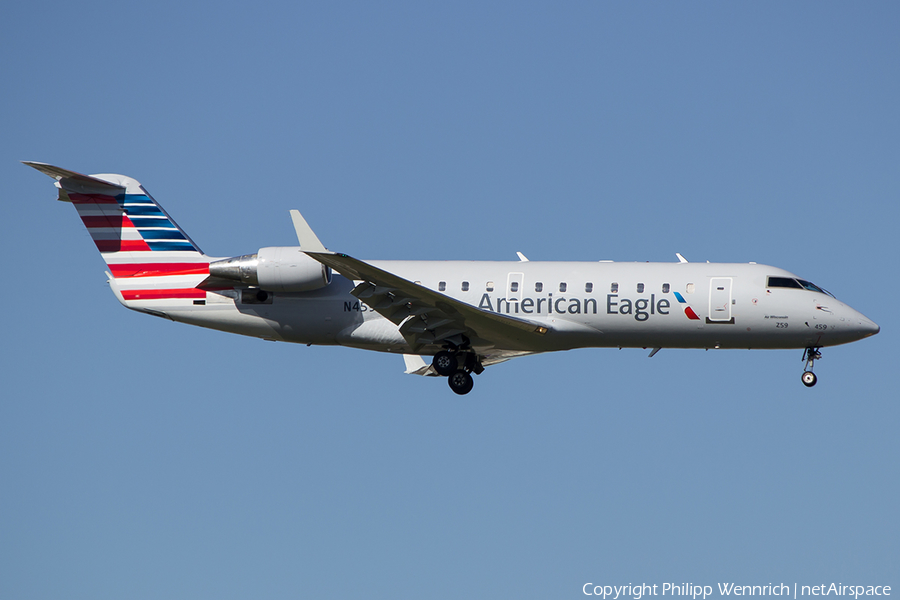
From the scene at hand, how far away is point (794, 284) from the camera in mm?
24438

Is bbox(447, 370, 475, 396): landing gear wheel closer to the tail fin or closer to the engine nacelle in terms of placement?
the engine nacelle

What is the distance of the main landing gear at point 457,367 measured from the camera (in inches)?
978

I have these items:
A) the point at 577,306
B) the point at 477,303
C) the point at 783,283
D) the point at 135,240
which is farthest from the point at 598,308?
the point at 135,240

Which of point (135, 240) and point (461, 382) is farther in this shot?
point (135, 240)

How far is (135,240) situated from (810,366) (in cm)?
1834

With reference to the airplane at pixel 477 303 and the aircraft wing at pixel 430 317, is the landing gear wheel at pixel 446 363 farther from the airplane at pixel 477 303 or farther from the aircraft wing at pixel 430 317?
the aircraft wing at pixel 430 317

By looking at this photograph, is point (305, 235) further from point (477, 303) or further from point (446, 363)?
point (446, 363)

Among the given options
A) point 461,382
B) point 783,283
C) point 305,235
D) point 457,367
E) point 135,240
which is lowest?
point 461,382

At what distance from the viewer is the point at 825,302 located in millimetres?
24266

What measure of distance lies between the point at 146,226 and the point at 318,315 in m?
5.63

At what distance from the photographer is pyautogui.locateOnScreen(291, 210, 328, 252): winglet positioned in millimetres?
21562

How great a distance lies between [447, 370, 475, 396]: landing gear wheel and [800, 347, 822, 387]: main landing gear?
8.65m

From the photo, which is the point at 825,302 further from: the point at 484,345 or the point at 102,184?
the point at 102,184

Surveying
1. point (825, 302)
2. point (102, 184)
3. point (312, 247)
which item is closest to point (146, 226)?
point (102, 184)
